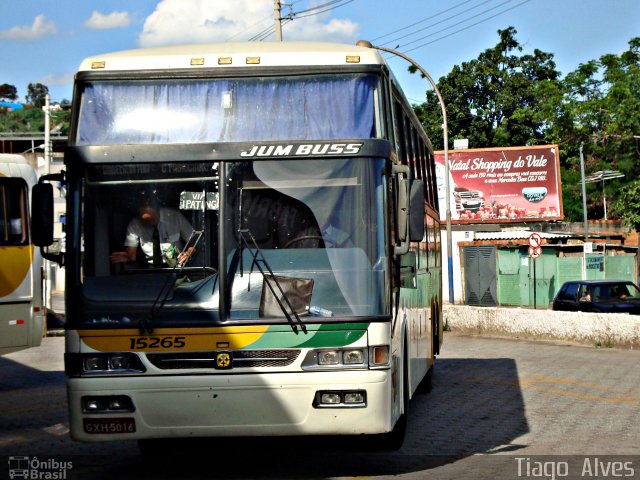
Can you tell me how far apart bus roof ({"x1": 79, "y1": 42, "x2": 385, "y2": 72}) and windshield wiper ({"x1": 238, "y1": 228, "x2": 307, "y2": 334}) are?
1419 mm

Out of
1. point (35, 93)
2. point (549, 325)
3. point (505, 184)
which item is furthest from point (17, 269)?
point (35, 93)

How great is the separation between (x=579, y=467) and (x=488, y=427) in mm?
2635

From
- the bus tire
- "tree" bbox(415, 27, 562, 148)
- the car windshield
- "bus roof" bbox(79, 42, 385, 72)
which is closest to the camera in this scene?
"bus roof" bbox(79, 42, 385, 72)

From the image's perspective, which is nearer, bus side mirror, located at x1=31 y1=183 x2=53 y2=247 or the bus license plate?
the bus license plate

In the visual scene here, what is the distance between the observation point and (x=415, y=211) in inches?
324

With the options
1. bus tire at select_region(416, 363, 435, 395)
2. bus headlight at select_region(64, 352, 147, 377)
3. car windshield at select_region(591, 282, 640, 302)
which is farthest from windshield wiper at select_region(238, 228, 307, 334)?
car windshield at select_region(591, 282, 640, 302)

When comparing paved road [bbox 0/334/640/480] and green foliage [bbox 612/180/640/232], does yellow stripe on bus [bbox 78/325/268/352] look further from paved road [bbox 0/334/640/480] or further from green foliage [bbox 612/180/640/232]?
green foliage [bbox 612/180/640/232]

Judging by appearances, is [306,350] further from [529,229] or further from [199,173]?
[529,229]

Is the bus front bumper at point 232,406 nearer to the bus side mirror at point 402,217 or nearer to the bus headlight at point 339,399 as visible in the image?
the bus headlight at point 339,399

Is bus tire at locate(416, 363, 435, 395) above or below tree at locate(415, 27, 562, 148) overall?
below

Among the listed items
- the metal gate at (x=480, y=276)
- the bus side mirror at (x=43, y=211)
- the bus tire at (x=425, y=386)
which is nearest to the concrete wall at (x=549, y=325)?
the bus tire at (x=425, y=386)

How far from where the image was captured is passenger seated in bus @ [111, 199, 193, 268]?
805 centimetres

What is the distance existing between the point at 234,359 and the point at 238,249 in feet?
2.67

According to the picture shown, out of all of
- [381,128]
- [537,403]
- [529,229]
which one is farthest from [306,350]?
[529,229]
